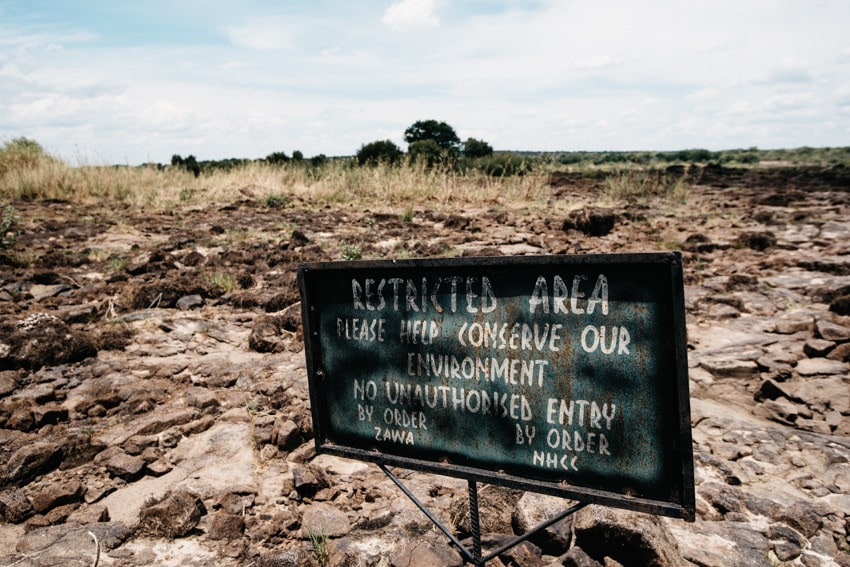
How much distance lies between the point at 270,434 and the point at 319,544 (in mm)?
999

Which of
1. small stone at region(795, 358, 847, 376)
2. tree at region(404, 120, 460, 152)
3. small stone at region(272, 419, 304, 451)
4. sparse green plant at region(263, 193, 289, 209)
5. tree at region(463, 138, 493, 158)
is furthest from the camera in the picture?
tree at region(404, 120, 460, 152)

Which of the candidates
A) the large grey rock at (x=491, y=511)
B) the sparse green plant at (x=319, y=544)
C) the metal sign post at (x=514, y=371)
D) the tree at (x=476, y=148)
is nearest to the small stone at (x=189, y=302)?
the sparse green plant at (x=319, y=544)

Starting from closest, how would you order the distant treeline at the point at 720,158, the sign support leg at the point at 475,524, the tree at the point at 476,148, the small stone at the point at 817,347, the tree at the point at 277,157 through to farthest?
the sign support leg at the point at 475,524 < the small stone at the point at 817,347 < the tree at the point at 277,157 < the tree at the point at 476,148 < the distant treeline at the point at 720,158

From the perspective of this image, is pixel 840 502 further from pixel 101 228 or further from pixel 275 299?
pixel 101 228

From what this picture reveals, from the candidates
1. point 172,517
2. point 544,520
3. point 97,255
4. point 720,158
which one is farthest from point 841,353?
point 720,158

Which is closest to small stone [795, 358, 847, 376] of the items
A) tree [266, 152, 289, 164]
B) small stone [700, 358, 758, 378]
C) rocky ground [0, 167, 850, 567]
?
rocky ground [0, 167, 850, 567]

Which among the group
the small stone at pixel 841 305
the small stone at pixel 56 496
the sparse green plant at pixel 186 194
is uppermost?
the sparse green plant at pixel 186 194

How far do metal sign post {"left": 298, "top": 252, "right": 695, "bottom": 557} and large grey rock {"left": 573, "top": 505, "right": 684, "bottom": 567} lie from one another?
0.66 metres

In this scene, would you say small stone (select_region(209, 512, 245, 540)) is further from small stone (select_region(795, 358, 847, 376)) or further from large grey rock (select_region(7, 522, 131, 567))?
small stone (select_region(795, 358, 847, 376))

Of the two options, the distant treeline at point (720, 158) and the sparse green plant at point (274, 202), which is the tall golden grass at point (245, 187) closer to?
the sparse green plant at point (274, 202)

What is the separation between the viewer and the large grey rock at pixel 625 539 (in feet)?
6.56

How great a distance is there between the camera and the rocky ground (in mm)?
2178

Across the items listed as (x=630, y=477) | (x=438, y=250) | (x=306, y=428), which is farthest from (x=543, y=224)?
(x=630, y=477)

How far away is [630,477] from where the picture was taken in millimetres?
1371
